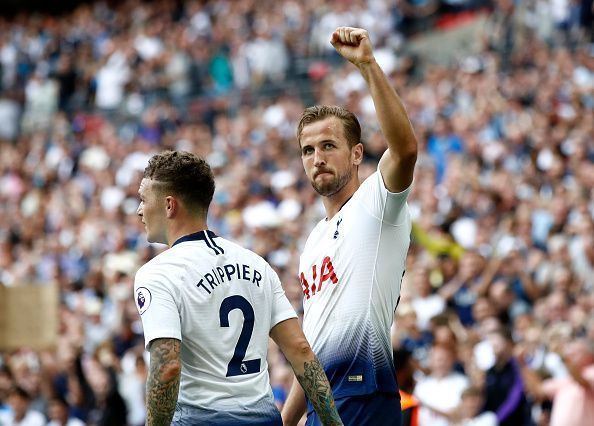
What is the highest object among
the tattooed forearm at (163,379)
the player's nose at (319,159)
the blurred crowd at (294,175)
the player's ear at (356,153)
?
the blurred crowd at (294,175)

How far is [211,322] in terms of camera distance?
14.1 ft

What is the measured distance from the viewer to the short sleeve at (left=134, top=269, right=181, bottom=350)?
4133mm

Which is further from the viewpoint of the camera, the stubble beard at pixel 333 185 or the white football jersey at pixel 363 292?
the stubble beard at pixel 333 185

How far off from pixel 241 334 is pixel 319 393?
430 mm

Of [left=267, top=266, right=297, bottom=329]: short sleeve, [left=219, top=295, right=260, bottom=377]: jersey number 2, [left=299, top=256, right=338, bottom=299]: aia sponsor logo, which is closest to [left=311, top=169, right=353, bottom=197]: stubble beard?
[left=299, top=256, right=338, bottom=299]: aia sponsor logo

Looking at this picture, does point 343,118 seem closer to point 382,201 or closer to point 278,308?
point 382,201

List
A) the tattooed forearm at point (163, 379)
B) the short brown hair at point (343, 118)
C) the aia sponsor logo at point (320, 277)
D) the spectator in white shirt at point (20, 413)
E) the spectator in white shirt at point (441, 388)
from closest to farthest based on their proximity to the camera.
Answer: the tattooed forearm at point (163, 379)
the aia sponsor logo at point (320, 277)
the short brown hair at point (343, 118)
the spectator in white shirt at point (441, 388)
the spectator in white shirt at point (20, 413)

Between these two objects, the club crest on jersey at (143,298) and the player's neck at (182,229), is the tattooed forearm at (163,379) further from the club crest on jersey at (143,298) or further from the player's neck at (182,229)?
the player's neck at (182,229)

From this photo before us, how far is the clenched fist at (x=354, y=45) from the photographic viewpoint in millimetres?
4547

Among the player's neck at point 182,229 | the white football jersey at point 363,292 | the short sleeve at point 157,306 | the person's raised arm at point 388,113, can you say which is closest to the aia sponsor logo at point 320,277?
the white football jersey at point 363,292

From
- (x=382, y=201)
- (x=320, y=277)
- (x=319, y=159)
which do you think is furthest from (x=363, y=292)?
(x=319, y=159)

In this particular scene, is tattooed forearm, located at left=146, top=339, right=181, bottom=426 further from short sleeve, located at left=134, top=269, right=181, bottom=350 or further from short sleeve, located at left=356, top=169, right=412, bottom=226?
short sleeve, located at left=356, top=169, right=412, bottom=226

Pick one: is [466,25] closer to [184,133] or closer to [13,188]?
[184,133]

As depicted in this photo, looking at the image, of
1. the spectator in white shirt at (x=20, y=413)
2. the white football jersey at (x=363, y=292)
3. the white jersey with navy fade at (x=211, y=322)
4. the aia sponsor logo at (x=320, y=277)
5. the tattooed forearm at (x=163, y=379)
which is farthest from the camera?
the spectator in white shirt at (x=20, y=413)
